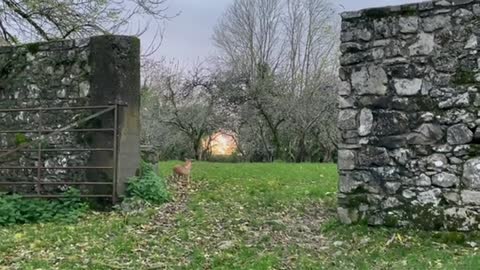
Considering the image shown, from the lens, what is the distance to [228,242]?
205 inches

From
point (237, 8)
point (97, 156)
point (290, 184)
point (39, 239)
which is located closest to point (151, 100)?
point (237, 8)

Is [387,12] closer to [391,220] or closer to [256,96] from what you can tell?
[391,220]

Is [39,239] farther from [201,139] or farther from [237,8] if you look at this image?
[237,8]

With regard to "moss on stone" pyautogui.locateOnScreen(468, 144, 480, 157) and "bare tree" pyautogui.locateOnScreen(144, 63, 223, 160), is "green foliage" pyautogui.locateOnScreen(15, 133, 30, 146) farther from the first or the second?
"bare tree" pyautogui.locateOnScreen(144, 63, 223, 160)

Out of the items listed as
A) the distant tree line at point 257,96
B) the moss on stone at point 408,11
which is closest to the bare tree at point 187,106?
the distant tree line at point 257,96

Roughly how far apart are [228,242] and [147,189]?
2376mm

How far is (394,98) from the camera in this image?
549 cm

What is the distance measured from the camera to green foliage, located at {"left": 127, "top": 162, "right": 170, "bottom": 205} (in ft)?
23.5

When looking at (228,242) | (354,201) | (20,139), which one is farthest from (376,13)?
(20,139)

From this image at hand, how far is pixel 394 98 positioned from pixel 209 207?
2.83 m

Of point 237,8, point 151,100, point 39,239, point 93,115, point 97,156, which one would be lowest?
point 39,239

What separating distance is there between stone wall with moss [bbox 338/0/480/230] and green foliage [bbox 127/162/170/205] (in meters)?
2.63

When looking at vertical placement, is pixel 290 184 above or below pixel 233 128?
below

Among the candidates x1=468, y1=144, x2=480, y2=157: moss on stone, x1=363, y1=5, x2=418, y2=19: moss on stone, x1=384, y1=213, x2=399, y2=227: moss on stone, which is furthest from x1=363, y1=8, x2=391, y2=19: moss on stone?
x1=384, y1=213, x2=399, y2=227: moss on stone
